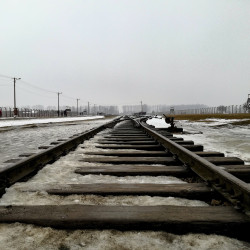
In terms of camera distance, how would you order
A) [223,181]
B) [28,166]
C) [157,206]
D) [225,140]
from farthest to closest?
[225,140], [28,166], [223,181], [157,206]

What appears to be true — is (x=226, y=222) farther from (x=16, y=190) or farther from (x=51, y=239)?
(x=16, y=190)

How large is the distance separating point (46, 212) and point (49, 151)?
2.03 metres

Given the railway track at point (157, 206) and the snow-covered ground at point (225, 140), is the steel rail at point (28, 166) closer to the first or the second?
the railway track at point (157, 206)

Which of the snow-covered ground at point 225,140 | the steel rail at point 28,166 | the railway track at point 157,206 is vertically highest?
the steel rail at point 28,166

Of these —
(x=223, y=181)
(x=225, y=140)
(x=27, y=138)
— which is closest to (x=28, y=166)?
(x=223, y=181)

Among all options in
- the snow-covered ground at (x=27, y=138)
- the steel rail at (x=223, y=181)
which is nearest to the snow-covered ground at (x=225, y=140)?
the steel rail at (x=223, y=181)

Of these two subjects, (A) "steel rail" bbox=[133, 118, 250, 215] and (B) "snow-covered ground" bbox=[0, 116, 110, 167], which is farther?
(B) "snow-covered ground" bbox=[0, 116, 110, 167]

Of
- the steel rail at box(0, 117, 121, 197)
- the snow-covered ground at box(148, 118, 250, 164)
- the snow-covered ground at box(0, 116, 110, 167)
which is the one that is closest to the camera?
the steel rail at box(0, 117, 121, 197)

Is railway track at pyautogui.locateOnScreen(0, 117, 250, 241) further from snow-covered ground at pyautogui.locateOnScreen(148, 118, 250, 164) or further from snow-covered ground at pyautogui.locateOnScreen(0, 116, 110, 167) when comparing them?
snow-covered ground at pyautogui.locateOnScreen(148, 118, 250, 164)

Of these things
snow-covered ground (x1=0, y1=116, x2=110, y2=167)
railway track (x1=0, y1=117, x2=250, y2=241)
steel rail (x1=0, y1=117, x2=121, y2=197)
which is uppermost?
steel rail (x1=0, y1=117, x2=121, y2=197)

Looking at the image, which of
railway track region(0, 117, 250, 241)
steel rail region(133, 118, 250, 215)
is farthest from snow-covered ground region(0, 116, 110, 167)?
steel rail region(133, 118, 250, 215)

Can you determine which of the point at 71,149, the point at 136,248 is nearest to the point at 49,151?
the point at 71,149

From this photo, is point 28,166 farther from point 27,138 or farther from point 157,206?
point 27,138

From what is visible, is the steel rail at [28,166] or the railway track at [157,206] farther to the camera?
the steel rail at [28,166]
